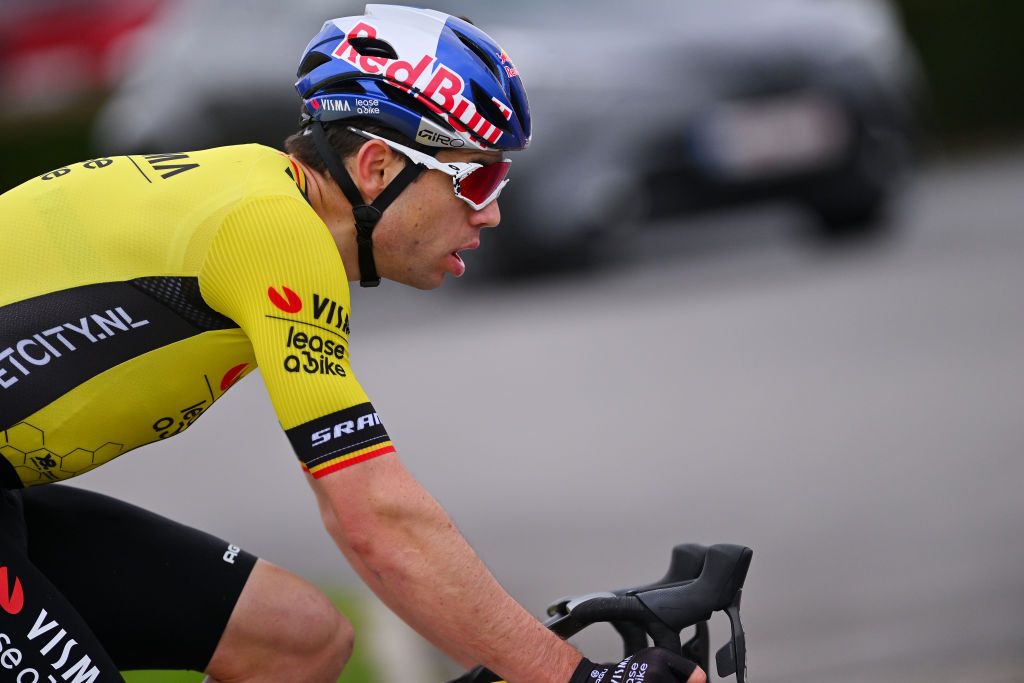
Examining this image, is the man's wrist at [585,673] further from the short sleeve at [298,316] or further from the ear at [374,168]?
the ear at [374,168]

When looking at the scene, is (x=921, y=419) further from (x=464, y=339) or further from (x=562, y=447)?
(x=464, y=339)

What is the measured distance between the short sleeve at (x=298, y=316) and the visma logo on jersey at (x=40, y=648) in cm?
61

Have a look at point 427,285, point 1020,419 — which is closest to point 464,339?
point 1020,419

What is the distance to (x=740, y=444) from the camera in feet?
24.1

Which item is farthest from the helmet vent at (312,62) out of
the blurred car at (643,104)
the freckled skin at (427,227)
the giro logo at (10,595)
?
the blurred car at (643,104)

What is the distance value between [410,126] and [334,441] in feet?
2.58

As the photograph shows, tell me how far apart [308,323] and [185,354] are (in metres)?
0.40

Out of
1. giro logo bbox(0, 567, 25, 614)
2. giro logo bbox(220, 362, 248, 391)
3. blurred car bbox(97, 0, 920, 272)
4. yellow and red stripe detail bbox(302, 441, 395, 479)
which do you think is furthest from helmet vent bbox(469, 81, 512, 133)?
blurred car bbox(97, 0, 920, 272)

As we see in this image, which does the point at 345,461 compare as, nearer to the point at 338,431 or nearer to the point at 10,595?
the point at 338,431

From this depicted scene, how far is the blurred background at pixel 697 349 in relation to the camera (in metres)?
5.69

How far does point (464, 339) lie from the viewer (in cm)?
1036

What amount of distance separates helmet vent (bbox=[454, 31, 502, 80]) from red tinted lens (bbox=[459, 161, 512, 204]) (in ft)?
0.64

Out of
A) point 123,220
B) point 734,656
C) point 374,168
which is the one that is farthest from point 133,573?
point 734,656

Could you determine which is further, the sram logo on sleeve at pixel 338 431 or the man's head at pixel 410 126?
the man's head at pixel 410 126
